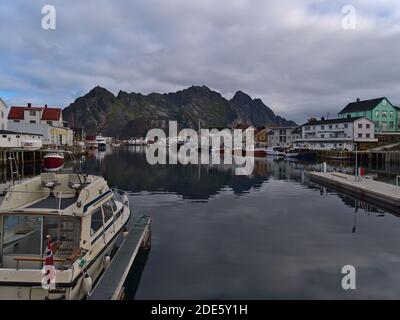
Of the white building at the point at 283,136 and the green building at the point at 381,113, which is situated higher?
the green building at the point at 381,113

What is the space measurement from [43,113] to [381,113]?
373 ft

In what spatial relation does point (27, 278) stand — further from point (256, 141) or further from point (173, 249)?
point (256, 141)

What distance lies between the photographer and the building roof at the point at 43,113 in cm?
10351

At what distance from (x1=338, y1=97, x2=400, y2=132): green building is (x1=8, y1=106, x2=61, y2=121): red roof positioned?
104 m

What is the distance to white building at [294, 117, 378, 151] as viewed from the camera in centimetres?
9800

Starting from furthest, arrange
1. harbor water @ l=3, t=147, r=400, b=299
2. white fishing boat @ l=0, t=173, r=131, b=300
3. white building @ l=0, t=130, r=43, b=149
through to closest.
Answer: white building @ l=0, t=130, r=43, b=149 < harbor water @ l=3, t=147, r=400, b=299 < white fishing boat @ l=0, t=173, r=131, b=300

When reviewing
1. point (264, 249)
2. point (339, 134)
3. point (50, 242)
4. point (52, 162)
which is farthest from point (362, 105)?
point (50, 242)

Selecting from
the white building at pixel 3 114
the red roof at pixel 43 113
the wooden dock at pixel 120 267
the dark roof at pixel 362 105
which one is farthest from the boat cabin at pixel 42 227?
the dark roof at pixel 362 105

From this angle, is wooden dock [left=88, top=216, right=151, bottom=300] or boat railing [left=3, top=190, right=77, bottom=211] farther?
boat railing [left=3, top=190, right=77, bottom=211]

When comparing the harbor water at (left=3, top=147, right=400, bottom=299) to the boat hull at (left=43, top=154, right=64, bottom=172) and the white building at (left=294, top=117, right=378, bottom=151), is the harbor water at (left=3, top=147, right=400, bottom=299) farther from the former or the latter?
the white building at (left=294, top=117, right=378, bottom=151)

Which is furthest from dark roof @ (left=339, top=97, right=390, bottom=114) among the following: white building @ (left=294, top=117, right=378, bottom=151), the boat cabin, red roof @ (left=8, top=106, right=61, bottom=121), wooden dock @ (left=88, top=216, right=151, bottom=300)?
the boat cabin

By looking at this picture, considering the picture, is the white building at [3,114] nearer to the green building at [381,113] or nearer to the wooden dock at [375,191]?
the wooden dock at [375,191]

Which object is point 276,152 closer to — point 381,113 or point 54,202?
point 381,113

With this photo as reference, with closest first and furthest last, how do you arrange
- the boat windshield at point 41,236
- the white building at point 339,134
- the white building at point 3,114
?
the boat windshield at point 41,236, the white building at point 3,114, the white building at point 339,134
